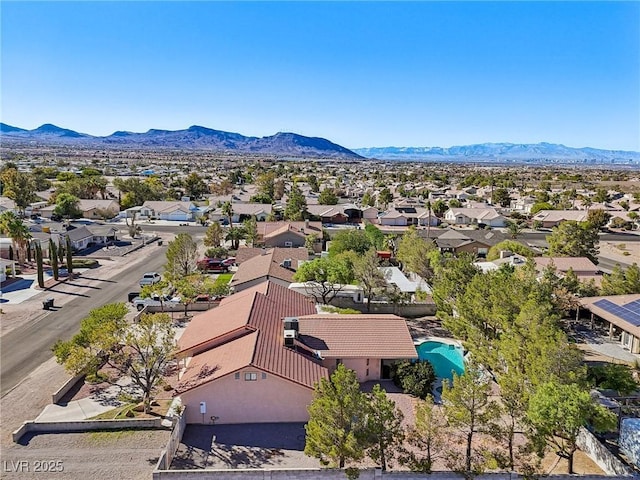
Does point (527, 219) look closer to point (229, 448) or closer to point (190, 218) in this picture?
point (190, 218)

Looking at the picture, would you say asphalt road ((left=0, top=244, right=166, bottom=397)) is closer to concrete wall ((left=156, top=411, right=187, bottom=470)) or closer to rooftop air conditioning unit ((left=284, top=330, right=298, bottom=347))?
concrete wall ((left=156, top=411, right=187, bottom=470))

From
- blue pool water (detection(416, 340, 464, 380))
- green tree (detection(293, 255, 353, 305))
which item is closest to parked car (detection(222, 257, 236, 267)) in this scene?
green tree (detection(293, 255, 353, 305))

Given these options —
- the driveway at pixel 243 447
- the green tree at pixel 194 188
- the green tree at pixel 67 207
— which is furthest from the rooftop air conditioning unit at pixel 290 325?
the green tree at pixel 194 188

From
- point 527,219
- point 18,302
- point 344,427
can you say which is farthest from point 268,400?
point 527,219

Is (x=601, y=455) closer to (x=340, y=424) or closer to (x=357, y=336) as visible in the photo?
(x=340, y=424)

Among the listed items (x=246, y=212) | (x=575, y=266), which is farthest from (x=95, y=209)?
(x=575, y=266)
